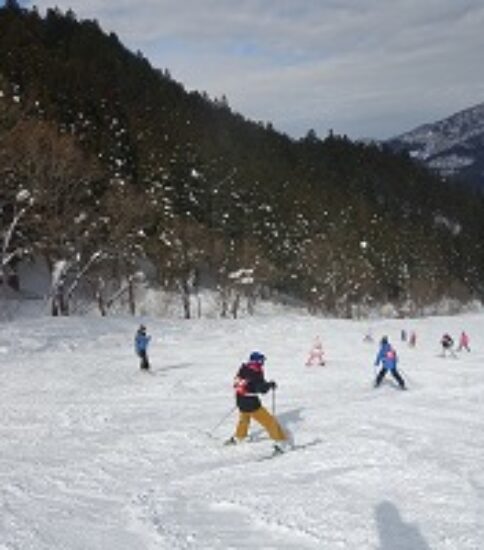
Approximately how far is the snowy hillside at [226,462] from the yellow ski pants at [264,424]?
0.89 feet

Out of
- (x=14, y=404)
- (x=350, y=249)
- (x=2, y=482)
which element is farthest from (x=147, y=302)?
(x=2, y=482)

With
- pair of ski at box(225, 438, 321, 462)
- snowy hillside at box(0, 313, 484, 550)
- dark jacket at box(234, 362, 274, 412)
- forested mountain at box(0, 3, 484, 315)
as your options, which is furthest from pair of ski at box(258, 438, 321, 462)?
forested mountain at box(0, 3, 484, 315)

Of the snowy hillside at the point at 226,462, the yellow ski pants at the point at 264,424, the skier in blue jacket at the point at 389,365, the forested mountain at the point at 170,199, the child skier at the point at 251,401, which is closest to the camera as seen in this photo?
the snowy hillside at the point at 226,462

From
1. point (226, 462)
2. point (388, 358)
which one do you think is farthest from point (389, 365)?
point (226, 462)

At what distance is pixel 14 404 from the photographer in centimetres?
1803

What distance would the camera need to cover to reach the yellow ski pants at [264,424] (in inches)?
505

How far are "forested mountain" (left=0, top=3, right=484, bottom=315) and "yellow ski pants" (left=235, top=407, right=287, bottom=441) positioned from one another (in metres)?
24.2

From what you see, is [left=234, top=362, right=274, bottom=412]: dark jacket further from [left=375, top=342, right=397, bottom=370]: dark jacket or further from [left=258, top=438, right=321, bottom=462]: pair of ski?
[left=375, top=342, right=397, bottom=370]: dark jacket

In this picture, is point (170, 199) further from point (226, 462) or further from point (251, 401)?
point (226, 462)

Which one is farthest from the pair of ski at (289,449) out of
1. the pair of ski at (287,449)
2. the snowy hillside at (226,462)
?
the snowy hillside at (226,462)

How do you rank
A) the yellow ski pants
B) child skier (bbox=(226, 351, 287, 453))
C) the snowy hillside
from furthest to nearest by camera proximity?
1. child skier (bbox=(226, 351, 287, 453))
2. the yellow ski pants
3. the snowy hillside

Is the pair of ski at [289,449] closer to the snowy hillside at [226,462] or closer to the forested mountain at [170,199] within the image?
the snowy hillside at [226,462]

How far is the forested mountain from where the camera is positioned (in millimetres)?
41406

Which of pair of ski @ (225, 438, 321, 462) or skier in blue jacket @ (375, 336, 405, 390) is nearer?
pair of ski @ (225, 438, 321, 462)
